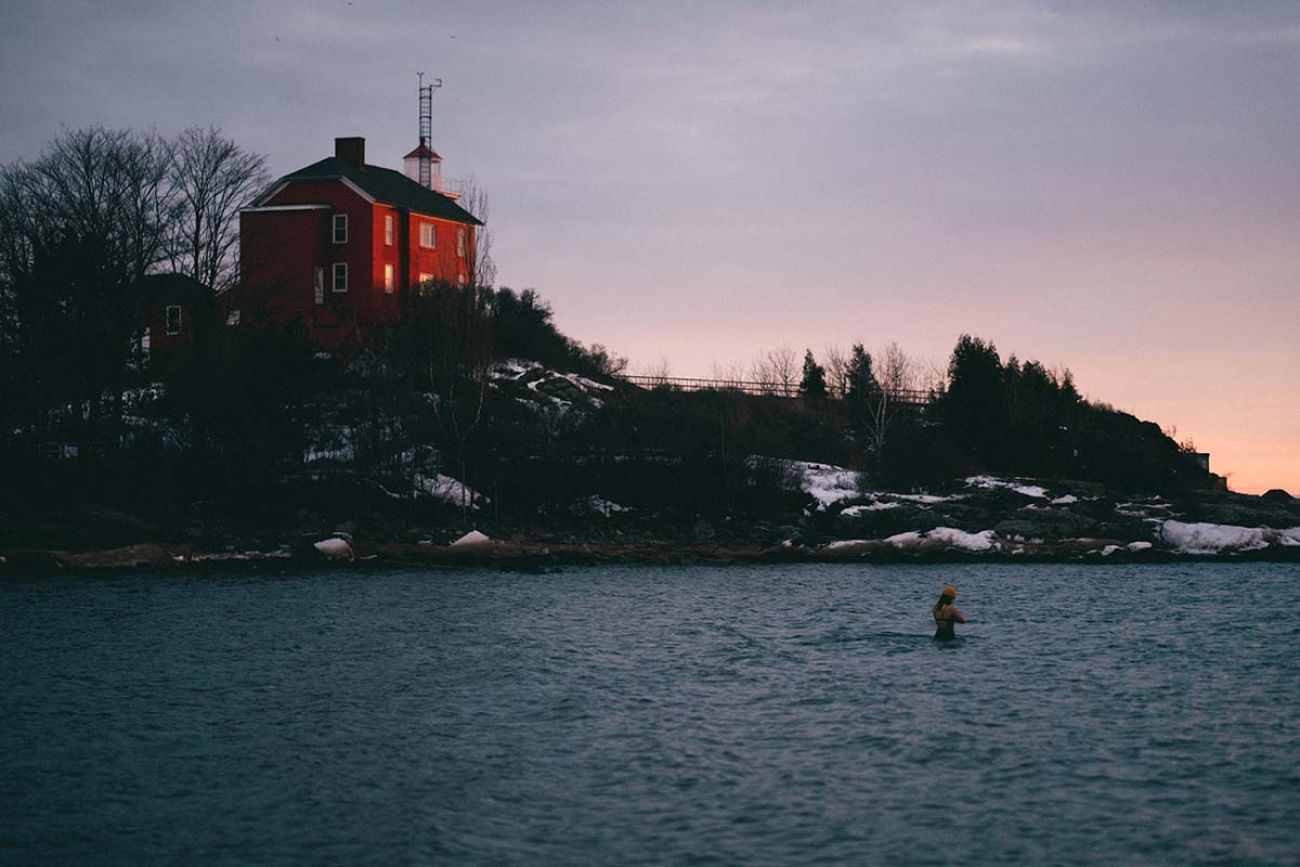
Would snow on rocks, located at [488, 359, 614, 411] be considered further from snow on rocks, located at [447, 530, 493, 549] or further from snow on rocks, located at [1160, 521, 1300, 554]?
snow on rocks, located at [1160, 521, 1300, 554]

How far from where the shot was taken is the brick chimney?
86812 millimetres

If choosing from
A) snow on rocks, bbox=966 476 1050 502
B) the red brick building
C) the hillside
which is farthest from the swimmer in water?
the red brick building

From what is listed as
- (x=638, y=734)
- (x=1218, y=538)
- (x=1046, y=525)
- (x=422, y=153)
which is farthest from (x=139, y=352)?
(x=1218, y=538)

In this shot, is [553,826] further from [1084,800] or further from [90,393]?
[90,393]

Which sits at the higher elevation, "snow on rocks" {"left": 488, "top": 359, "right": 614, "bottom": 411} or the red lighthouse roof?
the red lighthouse roof

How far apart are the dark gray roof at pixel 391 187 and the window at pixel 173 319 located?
9.90 meters

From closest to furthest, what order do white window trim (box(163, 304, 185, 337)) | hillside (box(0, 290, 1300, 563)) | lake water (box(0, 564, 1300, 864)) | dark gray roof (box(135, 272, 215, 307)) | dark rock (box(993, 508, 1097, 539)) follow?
lake water (box(0, 564, 1300, 864)) < hillside (box(0, 290, 1300, 563)) < dark gray roof (box(135, 272, 215, 307)) < dark rock (box(993, 508, 1097, 539)) < white window trim (box(163, 304, 185, 337))

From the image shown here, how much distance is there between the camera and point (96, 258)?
6391 cm

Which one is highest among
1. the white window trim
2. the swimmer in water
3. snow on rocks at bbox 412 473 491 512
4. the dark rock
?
the white window trim

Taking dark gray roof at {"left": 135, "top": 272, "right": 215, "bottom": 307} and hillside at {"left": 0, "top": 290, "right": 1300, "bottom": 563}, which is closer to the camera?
hillside at {"left": 0, "top": 290, "right": 1300, "bottom": 563}

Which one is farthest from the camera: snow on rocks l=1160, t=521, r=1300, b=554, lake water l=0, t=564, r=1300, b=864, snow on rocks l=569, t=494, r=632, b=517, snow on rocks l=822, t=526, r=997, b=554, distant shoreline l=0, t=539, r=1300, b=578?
snow on rocks l=569, t=494, r=632, b=517

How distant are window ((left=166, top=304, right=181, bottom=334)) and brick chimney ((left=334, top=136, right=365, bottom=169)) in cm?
1441

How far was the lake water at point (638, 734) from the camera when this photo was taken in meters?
17.2

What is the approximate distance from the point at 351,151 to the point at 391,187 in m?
3.67
